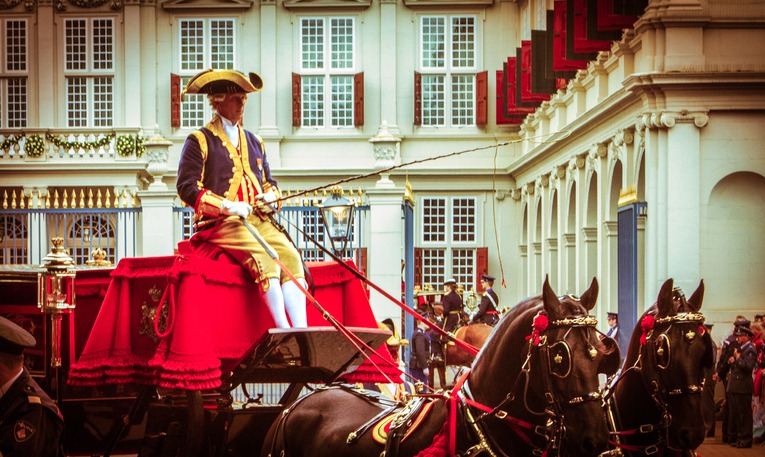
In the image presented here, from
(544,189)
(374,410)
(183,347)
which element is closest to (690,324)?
(374,410)

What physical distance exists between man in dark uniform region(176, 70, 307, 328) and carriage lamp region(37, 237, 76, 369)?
2.70 ft

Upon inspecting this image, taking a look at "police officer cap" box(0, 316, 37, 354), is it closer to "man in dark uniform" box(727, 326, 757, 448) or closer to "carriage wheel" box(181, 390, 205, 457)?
"carriage wheel" box(181, 390, 205, 457)

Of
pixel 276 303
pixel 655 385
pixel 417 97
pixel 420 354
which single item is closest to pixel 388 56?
pixel 417 97

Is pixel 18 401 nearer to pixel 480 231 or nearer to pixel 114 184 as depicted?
pixel 114 184

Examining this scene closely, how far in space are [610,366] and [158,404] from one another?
10.1ft

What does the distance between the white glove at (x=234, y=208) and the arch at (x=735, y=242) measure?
38.8ft

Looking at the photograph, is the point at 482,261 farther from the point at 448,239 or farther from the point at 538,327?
the point at 538,327

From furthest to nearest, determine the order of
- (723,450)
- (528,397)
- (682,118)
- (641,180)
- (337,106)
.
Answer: (337,106) < (641,180) < (682,118) < (723,450) < (528,397)

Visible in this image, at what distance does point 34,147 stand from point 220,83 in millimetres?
23118

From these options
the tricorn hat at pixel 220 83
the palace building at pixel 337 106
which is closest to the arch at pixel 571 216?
the palace building at pixel 337 106

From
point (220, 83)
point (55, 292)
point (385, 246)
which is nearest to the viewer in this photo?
point (220, 83)

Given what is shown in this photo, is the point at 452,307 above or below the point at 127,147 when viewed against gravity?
below

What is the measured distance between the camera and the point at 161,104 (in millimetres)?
30844

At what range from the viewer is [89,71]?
31.0 meters
